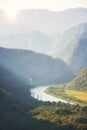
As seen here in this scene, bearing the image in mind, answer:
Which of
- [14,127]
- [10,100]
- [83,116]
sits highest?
[10,100]

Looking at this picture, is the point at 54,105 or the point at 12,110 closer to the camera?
the point at 12,110

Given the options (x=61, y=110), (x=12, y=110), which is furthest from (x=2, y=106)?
(x=61, y=110)

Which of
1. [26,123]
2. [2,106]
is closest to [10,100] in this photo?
[2,106]

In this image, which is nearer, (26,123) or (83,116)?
(26,123)

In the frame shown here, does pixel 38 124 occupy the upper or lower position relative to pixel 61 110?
lower

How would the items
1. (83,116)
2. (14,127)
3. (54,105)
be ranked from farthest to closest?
(54,105), (83,116), (14,127)

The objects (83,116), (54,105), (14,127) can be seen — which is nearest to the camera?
(14,127)

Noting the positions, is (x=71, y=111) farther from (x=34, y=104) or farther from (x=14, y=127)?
(x=14, y=127)

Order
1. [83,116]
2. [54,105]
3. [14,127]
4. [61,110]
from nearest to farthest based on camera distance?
[14,127] < [83,116] < [61,110] < [54,105]

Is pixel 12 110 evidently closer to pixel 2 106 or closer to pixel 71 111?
pixel 2 106
